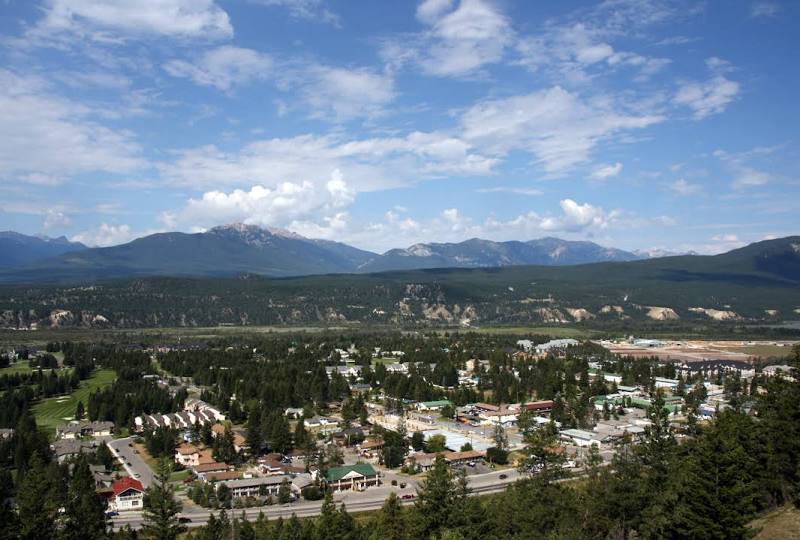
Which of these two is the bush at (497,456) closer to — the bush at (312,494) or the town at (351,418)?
the town at (351,418)

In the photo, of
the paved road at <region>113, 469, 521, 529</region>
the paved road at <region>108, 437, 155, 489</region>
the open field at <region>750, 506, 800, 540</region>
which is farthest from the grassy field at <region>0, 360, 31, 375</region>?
the open field at <region>750, 506, 800, 540</region>

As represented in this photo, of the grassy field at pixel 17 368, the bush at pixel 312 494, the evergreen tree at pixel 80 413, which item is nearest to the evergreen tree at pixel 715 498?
the bush at pixel 312 494

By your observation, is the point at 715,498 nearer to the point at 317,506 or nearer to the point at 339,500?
the point at 339,500

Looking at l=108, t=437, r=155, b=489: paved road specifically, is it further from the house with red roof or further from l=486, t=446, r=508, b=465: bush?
l=486, t=446, r=508, b=465: bush

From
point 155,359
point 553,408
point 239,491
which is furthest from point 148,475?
point 155,359

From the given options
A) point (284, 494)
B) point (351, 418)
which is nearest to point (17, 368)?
point (351, 418)

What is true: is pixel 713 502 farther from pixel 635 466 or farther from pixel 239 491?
pixel 239 491
